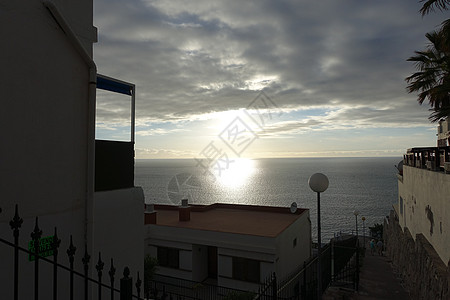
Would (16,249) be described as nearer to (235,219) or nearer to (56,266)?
(56,266)

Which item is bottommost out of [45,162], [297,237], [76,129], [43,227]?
[297,237]

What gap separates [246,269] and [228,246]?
1.76m

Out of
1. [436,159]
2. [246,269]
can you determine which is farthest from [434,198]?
[246,269]

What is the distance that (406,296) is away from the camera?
54.0 ft

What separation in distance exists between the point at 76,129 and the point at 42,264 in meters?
2.80

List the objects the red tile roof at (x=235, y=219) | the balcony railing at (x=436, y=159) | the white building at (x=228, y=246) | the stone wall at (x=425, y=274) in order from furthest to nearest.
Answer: the red tile roof at (x=235, y=219)
the white building at (x=228, y=246)
the balcony railing at (x=436, y=159)
the stone wall at (x=425, y=274)

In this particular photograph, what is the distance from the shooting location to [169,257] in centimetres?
2055

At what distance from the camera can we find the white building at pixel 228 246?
17.9 m

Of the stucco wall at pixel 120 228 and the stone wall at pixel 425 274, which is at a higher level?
the stucco wall at pixel 120 228

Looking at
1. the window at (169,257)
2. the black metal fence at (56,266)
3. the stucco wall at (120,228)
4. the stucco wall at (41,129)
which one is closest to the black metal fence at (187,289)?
the window at (169,257)

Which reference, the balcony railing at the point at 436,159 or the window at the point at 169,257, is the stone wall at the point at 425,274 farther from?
the window at the point at 169,257

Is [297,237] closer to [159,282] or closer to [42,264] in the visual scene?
[159,282]

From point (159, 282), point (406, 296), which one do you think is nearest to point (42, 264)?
point (159, 282)

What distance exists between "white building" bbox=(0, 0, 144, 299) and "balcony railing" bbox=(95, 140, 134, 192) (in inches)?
1.1
